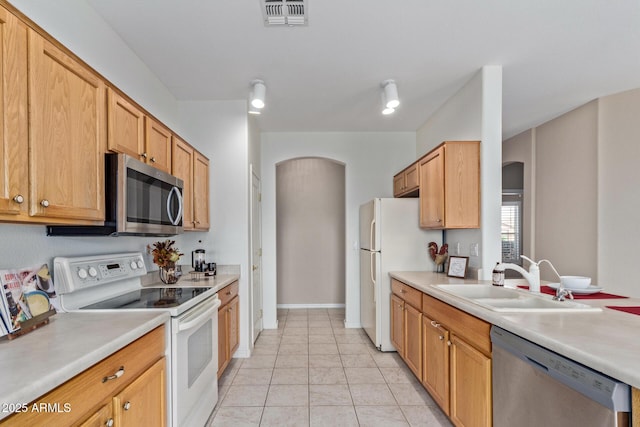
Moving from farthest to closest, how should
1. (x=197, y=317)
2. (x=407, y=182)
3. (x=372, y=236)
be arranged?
(x=407, y=182) → (x=372, y=236) → (x=197, y=317)

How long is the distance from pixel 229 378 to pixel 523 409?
231 centimetres

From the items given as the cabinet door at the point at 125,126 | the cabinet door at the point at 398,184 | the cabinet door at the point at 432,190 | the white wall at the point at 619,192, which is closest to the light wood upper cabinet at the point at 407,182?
the cabinet door at the point at 398,184

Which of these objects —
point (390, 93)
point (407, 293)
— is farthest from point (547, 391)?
point (390, 93)

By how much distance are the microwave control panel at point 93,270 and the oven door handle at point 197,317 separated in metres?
0.56

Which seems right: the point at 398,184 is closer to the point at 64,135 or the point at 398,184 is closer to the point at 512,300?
the point at 512,300

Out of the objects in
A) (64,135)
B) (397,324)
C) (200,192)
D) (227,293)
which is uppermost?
(64,135)

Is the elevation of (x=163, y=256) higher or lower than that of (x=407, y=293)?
higher

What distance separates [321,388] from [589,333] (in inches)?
77.6

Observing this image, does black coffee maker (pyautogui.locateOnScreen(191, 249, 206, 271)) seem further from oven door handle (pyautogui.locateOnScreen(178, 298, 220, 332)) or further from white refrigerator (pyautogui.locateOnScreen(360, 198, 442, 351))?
white refrigerator (pyautogui.locateOnScreen(360, 198, 442, 351))

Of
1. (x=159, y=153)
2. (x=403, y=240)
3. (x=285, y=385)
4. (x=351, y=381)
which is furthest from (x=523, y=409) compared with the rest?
(x=159, y=153)

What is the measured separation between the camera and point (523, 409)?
1387 millimetres

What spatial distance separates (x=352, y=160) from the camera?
14.8 feet

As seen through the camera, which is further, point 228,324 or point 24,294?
point 228,324

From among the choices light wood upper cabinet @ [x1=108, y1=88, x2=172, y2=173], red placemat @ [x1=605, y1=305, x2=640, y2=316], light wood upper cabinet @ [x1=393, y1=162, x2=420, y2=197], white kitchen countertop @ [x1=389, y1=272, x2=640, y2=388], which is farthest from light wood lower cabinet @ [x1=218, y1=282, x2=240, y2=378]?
red placemat @ [x1=605, y1=305, x2=640, y2=316]
